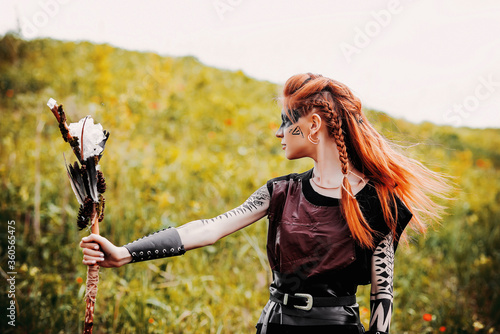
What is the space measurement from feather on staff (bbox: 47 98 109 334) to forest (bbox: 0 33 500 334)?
1385mm

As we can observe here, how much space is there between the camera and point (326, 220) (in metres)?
1.73

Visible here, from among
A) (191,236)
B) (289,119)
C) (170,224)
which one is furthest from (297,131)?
(170,224)

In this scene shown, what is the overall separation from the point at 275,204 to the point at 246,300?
1.60 meters

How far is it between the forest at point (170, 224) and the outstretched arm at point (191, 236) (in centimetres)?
87

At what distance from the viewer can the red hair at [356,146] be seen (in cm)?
175

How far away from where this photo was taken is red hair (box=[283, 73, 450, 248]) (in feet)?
5.74

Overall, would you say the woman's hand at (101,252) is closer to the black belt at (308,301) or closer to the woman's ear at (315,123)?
the black belt at (308,301)

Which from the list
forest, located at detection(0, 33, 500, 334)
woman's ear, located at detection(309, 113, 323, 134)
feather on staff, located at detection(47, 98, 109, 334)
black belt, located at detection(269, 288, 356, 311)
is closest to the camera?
feather on staff, located at detection(47, 98, 109, 334)

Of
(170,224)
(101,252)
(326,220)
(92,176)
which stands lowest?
(101,252)

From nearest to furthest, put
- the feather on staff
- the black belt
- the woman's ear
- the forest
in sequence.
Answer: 1. the feather on staff
2. the black belt
3. the woman's ear
4. the forest

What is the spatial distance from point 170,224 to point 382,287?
238 centimetres

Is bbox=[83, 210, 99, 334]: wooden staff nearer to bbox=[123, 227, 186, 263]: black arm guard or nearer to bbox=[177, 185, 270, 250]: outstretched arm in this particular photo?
bbox=[123, 227, 186, 263]: black arm guard

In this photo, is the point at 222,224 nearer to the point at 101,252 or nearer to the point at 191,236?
the point at 191,236

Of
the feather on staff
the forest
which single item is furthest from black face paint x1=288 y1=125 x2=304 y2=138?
the feather on staff
